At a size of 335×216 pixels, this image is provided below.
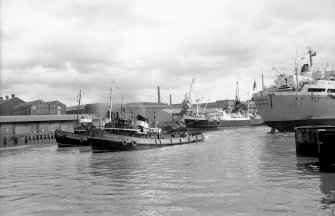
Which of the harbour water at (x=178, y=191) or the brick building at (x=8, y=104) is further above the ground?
the brick building at (x=8, y=104)

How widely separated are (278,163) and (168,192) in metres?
11.4

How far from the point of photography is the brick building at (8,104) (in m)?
112

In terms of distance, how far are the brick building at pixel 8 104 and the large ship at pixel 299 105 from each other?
84.9 meters

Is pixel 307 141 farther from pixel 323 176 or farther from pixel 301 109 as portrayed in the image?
pixel 301 109

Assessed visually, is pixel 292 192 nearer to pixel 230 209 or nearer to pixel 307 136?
pixel 230 209

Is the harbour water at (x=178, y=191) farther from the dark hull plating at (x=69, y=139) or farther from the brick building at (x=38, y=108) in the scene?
the brick building at (x=38, y=108)

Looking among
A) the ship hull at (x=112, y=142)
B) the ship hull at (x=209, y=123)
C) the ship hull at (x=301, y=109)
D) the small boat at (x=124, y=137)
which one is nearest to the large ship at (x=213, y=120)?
the ship hull at (x=209, y=123)

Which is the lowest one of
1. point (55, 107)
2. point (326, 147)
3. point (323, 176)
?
point (323, 176)

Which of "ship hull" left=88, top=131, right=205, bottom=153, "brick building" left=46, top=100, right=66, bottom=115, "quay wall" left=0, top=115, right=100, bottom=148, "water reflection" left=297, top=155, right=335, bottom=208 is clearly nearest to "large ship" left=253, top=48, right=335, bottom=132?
"ship hull" left=88, top=131, right=205, bottom=153

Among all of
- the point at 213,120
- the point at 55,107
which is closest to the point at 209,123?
the point at 213,120

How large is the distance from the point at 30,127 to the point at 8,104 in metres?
40.1

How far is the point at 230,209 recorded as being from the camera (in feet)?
37.8

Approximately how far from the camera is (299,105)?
6125cm

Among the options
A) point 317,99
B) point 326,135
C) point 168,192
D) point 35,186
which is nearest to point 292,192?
point 168,192
